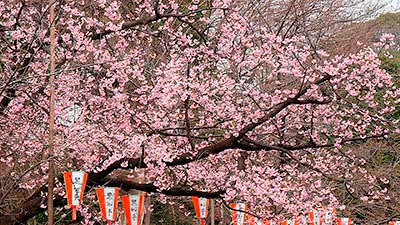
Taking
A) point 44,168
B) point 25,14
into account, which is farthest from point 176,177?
point 25,14

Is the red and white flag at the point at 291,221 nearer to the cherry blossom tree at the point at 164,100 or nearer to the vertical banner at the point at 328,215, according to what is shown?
the vertical banner at the point at 328,215

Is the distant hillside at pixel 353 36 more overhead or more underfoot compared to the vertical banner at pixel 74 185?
more overhead

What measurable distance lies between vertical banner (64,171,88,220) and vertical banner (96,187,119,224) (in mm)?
791

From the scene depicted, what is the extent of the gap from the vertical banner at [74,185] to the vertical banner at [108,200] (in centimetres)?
79

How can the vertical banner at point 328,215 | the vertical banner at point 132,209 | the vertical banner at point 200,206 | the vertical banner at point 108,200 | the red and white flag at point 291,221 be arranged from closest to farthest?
1. the vertical banner at point 108,200
2. the vertical banner at point 132,209
3. the vertical banner at point 200,206
4. the red and white flag at point 291,221
5. the vertical banner at point 328,215

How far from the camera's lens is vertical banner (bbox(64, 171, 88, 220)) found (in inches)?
216

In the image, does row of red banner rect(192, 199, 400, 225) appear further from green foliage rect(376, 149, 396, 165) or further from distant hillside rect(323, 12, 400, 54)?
green foliage rect(376, 149, 396, 165)

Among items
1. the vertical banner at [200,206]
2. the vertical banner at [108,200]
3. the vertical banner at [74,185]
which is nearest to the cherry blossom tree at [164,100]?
the vertical banner at [108,200]

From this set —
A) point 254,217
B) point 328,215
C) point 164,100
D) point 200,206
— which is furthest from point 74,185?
point 328,215

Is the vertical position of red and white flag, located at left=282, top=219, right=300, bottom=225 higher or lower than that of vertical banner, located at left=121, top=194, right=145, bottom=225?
higher

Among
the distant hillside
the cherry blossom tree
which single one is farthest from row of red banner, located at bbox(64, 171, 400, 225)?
the distant hillside

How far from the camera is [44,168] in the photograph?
281 inches

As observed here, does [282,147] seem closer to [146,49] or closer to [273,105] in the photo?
[273,105]

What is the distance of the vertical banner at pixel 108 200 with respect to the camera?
6355 millimetres
